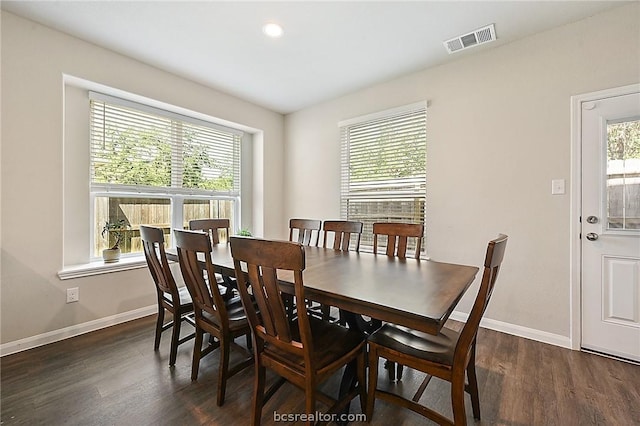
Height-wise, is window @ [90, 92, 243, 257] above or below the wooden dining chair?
above

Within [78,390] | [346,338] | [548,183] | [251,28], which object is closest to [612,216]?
[548,183]

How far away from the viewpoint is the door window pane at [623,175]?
2137mm

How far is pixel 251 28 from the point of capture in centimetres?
241

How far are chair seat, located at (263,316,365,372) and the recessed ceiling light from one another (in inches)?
92.3

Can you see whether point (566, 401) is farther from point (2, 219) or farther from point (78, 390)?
point (2, 219)

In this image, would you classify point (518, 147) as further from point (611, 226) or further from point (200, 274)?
point (200, 274)

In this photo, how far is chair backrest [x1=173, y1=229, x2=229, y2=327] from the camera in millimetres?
1612

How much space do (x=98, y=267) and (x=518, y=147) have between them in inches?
160

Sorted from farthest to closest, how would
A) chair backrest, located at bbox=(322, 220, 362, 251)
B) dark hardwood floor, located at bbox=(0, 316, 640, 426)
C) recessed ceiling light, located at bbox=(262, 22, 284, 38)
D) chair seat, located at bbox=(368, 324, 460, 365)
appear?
1. chair backrest, located at bbox=(322, 220, 362, 251)
2. recessed ceiling light, located at bbox=(262, 22, 284, 38)
3. dark hardwood floor, located at bbox=(0, 316, 640, 426)
4. chair seat, located at bbox=(368, 324, 460, 365)

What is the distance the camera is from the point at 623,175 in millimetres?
2174

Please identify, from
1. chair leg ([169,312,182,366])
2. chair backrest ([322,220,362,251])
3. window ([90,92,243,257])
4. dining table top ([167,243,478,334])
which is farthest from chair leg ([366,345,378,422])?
window ([90,92,243,257])

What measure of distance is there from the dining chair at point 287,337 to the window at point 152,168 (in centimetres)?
242

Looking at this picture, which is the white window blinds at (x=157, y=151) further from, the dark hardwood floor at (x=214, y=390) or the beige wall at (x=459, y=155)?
the dark hardwood floor at (x=214, y=390)

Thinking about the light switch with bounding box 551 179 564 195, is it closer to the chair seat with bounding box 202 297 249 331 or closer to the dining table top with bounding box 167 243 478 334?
the dining table top with bounding box 167 243 478 334
